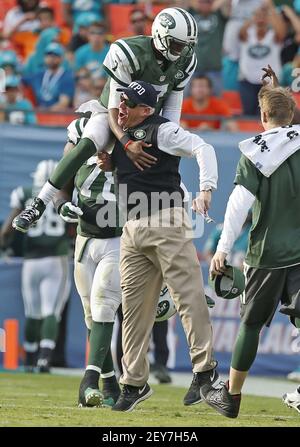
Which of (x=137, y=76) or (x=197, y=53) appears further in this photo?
(x=197, y=53)

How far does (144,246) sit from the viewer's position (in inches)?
257

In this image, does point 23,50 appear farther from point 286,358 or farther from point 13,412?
point 13,412

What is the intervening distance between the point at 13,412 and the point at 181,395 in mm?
2653

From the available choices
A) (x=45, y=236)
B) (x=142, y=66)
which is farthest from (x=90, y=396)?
(x=45, y=236)

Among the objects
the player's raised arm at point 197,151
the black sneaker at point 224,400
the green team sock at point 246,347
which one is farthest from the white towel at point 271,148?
the black sneaker at point 224,400

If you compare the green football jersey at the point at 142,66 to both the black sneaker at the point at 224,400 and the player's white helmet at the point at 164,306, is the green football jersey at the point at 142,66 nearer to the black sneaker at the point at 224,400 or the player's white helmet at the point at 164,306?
the player's white helmet at the point at 164,306

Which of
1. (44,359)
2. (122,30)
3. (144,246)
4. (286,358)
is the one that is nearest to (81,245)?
(144,246)

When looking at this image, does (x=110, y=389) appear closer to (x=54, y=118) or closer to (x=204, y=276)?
(x=204, y=276)

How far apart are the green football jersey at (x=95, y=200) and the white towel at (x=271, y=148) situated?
5.00 ft

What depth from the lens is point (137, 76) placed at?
23.5 ft

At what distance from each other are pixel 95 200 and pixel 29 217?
0.78 metres

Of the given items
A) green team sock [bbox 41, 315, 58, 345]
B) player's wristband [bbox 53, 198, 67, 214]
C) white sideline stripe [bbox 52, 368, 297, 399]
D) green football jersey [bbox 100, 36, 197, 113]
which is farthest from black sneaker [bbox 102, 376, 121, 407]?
green team sock [bbox 41, 315, 58, 345]

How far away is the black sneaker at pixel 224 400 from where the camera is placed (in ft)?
20.9

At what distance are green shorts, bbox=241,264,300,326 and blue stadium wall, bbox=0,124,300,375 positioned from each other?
16.7ft
